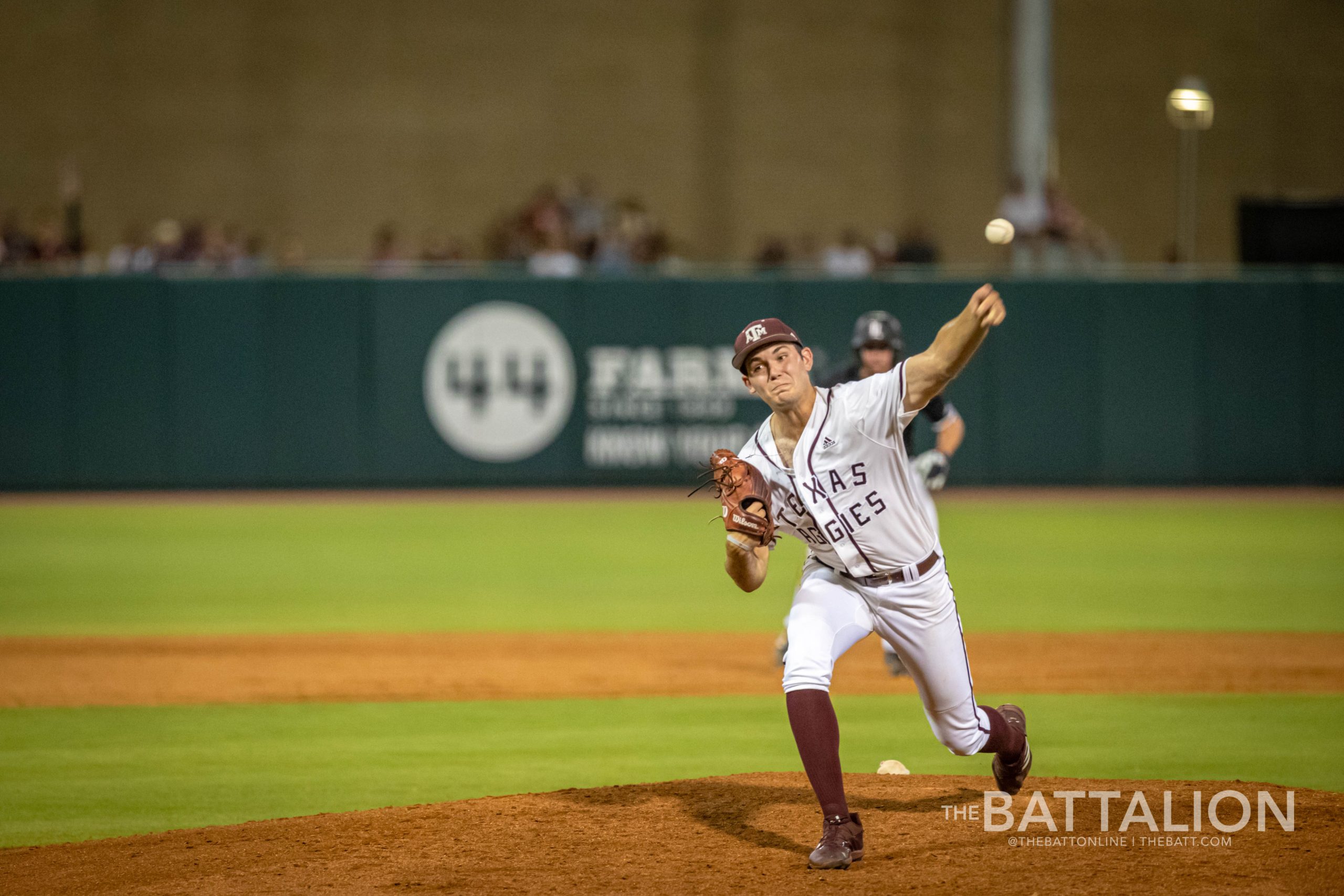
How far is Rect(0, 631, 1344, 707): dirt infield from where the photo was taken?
901cm

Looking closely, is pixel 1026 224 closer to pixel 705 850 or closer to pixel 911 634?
pixel 911 634

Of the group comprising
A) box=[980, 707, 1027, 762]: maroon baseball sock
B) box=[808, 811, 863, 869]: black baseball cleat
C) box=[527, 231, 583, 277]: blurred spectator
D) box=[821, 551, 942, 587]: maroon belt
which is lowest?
box=[808, 811, 863, 869]: black baseball cleat

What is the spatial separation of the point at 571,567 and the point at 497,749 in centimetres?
686

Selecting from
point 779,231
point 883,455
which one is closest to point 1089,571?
point 883,455

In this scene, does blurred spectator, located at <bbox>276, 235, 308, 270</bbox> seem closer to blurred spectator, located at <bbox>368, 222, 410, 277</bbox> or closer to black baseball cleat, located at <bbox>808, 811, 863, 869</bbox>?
blurred spectator, located at <bbox>368, 222, 410, 277</bbox>

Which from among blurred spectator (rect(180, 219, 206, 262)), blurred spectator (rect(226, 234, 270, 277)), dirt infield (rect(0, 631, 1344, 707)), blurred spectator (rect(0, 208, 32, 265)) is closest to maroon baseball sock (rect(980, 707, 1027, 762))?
dirt infield (rect(0, 631, 1344, 707))

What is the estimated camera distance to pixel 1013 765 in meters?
5.88

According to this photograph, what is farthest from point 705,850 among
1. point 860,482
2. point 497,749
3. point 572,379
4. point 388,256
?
point 388,256

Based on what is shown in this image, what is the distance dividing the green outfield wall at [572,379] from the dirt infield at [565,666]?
9.47 m

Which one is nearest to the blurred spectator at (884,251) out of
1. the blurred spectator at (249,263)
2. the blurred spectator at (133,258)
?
the blurred spectator at (249,263)

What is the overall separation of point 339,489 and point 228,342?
2.47 meters

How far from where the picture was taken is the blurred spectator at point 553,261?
20.3 metres

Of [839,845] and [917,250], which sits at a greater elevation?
[917,250]

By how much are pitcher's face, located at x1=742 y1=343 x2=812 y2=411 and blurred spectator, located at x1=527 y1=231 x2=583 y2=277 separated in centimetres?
1509
